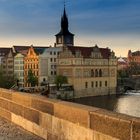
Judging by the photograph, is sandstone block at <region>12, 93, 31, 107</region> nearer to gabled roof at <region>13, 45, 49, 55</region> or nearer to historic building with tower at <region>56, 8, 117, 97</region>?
historic building with tower at <region>56, 8, 117, 97</region>

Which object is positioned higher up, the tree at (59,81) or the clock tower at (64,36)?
the clock tower at (64,36)

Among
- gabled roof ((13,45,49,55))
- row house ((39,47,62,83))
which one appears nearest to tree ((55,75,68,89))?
row house ((39,47,62,83))

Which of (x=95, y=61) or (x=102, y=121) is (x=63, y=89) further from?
(x=102, y=121)

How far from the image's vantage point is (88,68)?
92.3 metres

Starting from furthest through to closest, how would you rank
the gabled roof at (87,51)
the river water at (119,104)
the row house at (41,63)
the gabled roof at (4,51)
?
the gabled roof at (4,51) → the row house at (41,63) → the gabled roof at (87,51) → the river water at (119,104)

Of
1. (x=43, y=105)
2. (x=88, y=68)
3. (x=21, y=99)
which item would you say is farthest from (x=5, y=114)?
(x=88, y=68)

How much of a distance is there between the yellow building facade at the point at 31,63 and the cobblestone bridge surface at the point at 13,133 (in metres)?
80.2

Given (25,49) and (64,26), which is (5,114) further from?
(64,26)

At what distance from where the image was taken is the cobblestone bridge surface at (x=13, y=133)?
7438 millimetres

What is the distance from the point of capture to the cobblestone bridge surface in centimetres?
744

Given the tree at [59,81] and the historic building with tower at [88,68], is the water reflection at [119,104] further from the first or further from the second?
the historic building with tower at [88,68]

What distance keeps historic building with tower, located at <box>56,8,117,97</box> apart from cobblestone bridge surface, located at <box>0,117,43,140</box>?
75946 mm

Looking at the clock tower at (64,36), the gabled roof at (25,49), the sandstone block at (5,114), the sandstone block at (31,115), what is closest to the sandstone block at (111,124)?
the sandstone block at (31,115)

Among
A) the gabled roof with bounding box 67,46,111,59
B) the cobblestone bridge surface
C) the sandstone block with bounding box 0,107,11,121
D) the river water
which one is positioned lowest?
the river water
